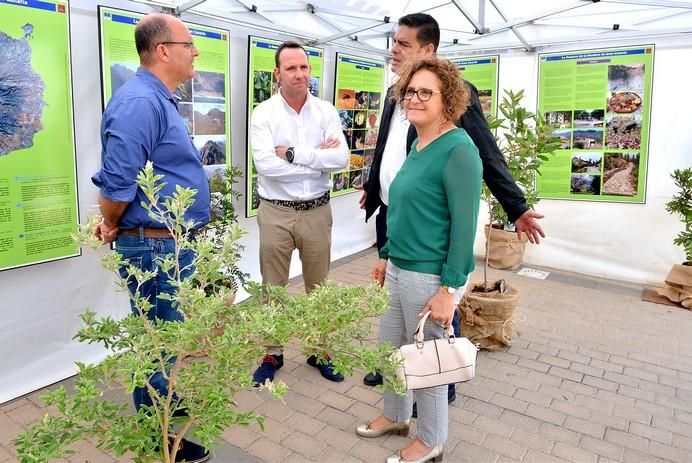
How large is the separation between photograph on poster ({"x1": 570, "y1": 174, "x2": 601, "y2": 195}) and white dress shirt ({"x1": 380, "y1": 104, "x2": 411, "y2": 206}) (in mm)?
3371

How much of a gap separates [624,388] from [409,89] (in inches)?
98.0

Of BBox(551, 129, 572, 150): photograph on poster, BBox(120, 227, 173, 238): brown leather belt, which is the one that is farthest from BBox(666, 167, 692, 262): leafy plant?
BBox(120, 227, 173, 238): brown leather belt

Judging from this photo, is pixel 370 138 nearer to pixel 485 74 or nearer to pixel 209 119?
pixel 485 74

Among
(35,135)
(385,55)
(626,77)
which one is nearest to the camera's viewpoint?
(35,135)

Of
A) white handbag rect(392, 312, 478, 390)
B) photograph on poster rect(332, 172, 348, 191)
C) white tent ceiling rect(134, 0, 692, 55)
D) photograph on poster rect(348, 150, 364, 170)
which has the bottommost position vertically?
white handbag rect(392, 312, 478, 390)

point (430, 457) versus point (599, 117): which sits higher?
point (599, 117)

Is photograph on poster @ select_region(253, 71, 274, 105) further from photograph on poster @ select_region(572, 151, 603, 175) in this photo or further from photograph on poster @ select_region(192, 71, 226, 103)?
photograph on poster @ select_region(572, 151, 603, 175)

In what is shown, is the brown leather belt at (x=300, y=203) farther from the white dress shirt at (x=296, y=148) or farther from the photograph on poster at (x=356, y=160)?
the photograph on poster at (x=356, y=160)

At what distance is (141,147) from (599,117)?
4699 millimetres

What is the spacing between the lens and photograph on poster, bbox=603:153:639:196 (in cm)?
525

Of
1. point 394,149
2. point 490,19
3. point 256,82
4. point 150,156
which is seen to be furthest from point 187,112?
point 490,19

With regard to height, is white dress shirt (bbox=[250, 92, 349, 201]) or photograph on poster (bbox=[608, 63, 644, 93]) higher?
photograph on poster (bbox=[608, 63, 644, 93])

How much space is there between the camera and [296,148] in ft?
10.5

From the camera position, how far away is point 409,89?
2.24m
